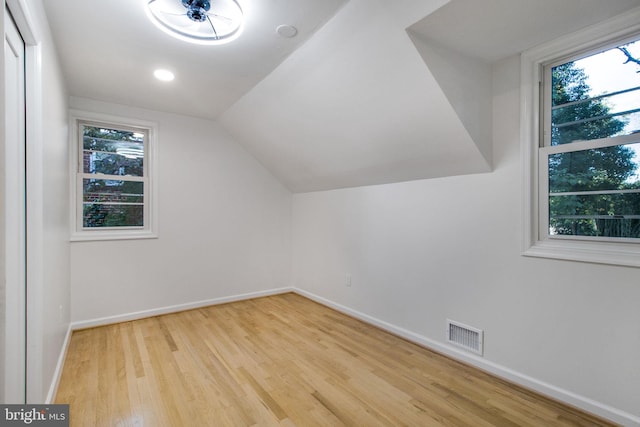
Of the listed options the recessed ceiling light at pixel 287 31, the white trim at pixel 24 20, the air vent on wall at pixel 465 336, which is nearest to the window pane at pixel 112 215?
the white trim at pixel 24 20

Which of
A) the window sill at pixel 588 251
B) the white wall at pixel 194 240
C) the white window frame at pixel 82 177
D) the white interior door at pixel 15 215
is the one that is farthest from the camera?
the white wall at pixel 194 240

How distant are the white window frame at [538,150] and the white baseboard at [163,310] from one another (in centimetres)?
325

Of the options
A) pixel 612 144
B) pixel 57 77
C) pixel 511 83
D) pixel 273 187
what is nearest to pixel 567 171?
pixel 612 144

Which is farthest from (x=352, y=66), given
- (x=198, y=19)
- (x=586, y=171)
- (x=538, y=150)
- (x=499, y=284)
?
(x=499, y=284)

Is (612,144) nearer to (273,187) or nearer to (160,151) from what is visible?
(273,187)

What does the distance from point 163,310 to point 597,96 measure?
436 centimetres

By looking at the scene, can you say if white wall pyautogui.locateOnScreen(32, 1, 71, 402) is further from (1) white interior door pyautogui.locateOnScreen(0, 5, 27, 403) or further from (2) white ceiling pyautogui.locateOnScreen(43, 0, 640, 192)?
(2) white ceiling pyautogui.locateOnScreen(43, 0, 640, 192)

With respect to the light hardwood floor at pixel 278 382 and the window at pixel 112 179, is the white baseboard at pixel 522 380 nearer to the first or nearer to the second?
the light hardwood floor at pixel 278 382

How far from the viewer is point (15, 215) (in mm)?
1383

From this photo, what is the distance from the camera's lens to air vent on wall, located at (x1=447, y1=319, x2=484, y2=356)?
2311 millimetres

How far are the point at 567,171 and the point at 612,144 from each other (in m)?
0.25

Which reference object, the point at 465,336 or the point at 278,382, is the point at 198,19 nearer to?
the point at 278,382

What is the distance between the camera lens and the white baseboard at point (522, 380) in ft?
5.60

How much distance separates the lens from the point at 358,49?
204cm
